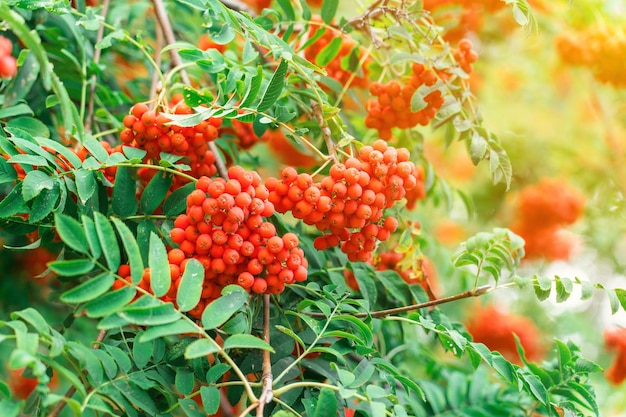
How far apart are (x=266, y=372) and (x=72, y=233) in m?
0.36

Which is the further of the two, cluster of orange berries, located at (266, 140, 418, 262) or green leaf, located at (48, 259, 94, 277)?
cluster of orange berries, located at (266, 140, 418, 262)

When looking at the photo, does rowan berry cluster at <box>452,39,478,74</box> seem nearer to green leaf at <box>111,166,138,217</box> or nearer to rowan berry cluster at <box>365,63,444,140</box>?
rowan berry cluster at <box>365,63,444,140</box>

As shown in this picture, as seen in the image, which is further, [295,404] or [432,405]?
[432,405]

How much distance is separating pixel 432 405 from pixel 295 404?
0.60m

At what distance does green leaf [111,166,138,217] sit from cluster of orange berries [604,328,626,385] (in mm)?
1509

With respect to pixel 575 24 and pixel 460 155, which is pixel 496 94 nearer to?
pixel 460 155

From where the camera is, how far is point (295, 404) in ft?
3.51

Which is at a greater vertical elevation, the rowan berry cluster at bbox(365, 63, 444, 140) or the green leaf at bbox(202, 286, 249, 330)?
the rowan berry cluster at bbox(365, 63, 444, 140)

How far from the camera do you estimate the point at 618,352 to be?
190 cm

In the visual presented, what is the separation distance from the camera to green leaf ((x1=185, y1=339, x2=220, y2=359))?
85cm

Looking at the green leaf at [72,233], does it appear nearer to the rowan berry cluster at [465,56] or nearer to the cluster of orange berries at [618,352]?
the rowan berry cluster at [465,56]

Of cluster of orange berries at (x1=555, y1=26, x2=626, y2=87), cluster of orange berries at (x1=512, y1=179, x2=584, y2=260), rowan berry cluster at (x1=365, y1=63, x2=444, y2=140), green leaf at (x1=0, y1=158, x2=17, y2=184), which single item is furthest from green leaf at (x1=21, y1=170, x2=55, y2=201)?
cluster of orange berries at (x1=512, y1=179, x2=584, y2=260)

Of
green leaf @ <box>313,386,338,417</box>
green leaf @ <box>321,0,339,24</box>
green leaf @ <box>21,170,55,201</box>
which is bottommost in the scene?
green leaf @ <box>21,170,55,201</box>

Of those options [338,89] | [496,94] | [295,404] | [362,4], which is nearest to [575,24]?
[496,94]
